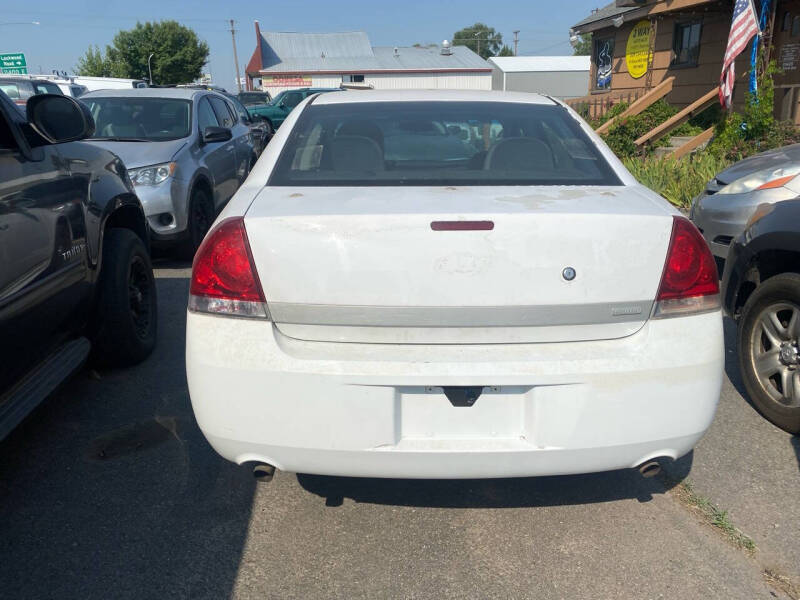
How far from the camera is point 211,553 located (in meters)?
2.64

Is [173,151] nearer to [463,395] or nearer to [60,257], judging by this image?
[60,257]

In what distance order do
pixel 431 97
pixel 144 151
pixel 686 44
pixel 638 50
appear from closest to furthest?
pixel 431 97, pixel 144 151, pixel 686 44, pixel 638 50

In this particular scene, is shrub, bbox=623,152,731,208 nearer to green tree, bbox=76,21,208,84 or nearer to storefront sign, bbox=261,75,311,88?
storefront sign, bbox=261,75,311,88

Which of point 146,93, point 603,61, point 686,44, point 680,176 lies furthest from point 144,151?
point 603,61

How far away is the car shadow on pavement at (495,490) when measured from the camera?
2977 millimetres

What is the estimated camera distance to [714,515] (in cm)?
286

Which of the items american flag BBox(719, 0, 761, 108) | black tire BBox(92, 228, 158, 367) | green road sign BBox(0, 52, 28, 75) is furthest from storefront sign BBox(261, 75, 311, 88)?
black tire BBox(92, 228, 158, 367)

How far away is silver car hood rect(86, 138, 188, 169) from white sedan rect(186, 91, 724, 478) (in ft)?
15.5

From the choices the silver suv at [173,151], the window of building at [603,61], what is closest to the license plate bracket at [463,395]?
the silver suv at [173,151]

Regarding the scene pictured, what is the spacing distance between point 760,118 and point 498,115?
9173mm

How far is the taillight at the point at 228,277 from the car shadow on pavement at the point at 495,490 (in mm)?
1061

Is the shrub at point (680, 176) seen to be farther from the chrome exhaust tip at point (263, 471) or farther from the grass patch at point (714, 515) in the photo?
the chrome exhaust tip at point (263, 471)

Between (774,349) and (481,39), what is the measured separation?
4571 inches

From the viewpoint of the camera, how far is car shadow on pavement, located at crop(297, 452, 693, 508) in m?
2.98
